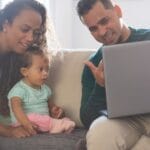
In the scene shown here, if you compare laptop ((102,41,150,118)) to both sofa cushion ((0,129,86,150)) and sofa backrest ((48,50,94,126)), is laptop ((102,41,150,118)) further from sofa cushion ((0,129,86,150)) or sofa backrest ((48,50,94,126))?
sofa backrest ((48,50,94,126))

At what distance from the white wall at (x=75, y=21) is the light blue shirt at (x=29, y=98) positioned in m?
1.27

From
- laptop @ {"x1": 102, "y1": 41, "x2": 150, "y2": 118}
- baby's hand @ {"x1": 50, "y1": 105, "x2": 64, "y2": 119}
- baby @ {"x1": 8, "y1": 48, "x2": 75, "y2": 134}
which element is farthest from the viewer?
baby's hand @ {"x1": 50, "y1": 105, "x2": 64, "y2": 119}

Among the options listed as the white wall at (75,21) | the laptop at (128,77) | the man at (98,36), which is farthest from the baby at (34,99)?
the white wall at (75,21)

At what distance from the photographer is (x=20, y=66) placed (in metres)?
1.74

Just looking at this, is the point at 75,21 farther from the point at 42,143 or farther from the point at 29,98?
the point at 42,143

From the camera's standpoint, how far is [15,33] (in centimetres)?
174

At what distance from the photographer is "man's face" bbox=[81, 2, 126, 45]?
166 centimetres

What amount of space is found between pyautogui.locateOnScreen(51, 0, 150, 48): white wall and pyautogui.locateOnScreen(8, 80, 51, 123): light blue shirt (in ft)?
4.17

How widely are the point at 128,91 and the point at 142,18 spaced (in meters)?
1.64

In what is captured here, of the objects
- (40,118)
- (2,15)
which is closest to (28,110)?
(40,118)

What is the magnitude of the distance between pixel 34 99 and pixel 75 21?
136 centimetres

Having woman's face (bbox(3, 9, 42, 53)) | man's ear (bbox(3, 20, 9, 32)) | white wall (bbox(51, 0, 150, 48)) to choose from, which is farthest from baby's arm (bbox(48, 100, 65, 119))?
white wall (bbox(51, 0, 150, 48))

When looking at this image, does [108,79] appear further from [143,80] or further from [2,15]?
[2,15]

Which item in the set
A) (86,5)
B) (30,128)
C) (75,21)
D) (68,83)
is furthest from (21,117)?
(75,21)
